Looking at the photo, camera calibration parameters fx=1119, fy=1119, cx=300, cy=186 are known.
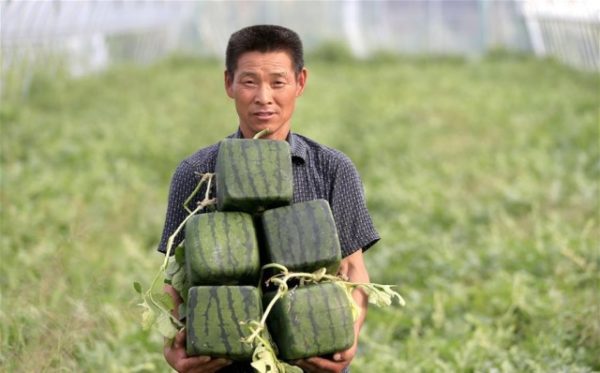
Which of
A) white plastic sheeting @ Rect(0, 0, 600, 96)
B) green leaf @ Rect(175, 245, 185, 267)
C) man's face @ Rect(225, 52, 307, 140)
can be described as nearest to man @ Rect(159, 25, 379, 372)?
man's face @ Rect(225, 52, 307, 140)

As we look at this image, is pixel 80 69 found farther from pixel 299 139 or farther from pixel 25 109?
pixel 299 139

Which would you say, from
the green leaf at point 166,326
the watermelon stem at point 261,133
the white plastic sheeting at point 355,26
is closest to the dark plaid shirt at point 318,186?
the watermelon stem at point 261,133

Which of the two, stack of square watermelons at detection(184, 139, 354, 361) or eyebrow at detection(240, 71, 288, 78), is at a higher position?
eyebrow at detection(240, 71, 288, 78)

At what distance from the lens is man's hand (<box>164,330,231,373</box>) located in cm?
319

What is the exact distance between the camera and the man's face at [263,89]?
11.1 ft

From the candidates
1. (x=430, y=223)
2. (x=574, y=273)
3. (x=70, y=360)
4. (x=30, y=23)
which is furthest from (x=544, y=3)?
(x=70, y=360)

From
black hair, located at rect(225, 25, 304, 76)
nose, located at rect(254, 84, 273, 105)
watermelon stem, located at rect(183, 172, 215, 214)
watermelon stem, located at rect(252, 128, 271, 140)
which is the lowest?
watermelon stem, located at rect(183, 172, 215, 214)

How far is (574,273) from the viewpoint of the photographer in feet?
24.8

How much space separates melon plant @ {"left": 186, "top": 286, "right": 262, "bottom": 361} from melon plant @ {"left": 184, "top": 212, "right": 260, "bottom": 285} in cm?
6

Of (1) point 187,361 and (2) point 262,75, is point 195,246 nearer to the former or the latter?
(1) point 187,361

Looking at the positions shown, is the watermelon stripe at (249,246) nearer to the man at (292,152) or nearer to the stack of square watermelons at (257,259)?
the stack of square watermelons at (257,259)

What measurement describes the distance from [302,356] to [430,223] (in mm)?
6633

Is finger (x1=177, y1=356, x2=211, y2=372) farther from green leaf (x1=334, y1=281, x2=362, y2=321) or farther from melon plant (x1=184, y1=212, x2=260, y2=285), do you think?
green leaf (x1=334, y1=281, x2=362, y2=321)

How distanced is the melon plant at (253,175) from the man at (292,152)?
0.45ft
